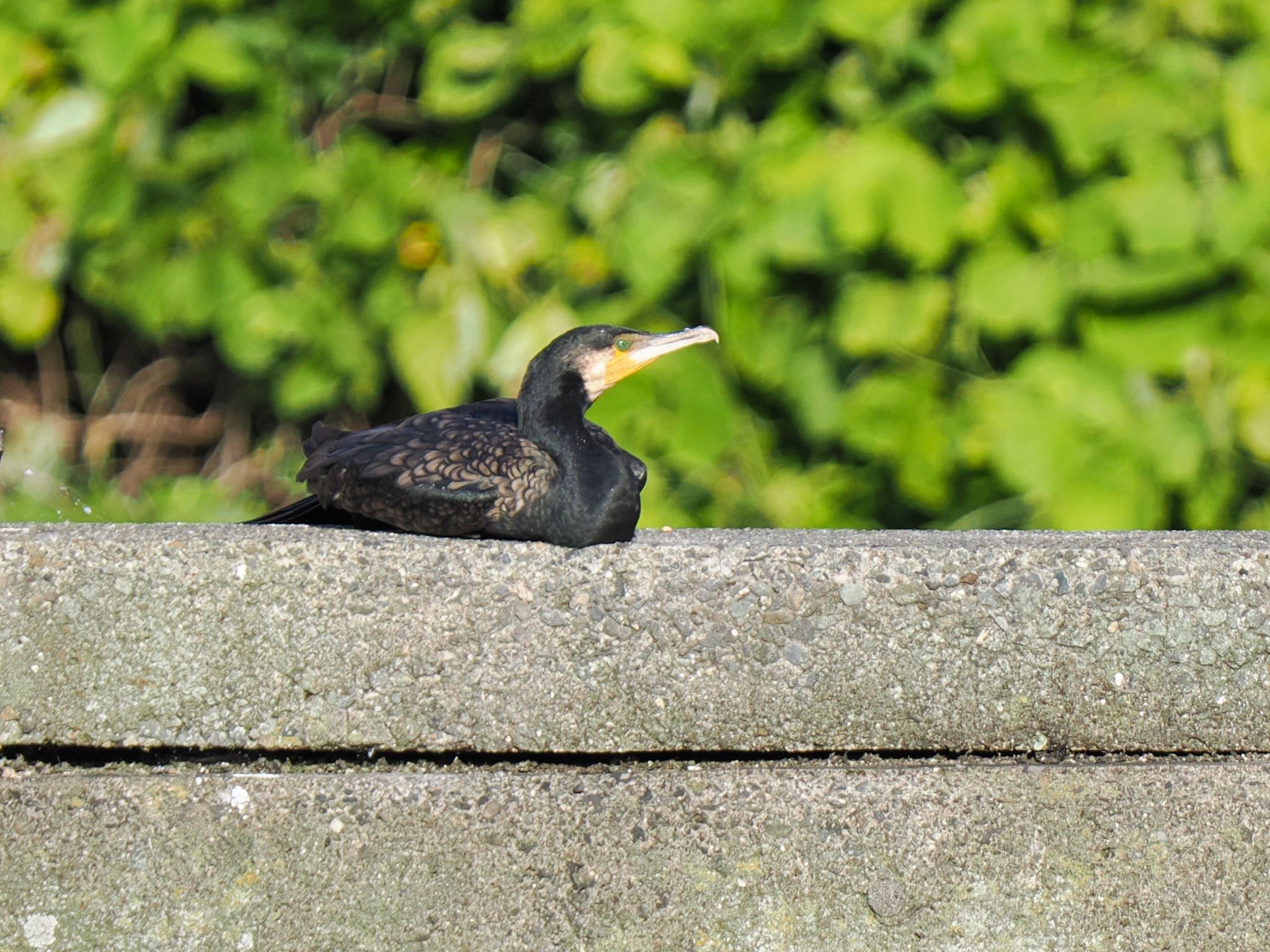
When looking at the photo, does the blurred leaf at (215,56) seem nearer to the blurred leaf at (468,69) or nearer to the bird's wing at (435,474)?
the blurred leaf at (468,69)

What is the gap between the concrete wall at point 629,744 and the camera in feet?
6.85

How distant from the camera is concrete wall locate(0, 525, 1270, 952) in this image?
209cm

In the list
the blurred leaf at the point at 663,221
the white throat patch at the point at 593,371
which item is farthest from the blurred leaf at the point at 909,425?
the white throat patch at the point at 593,371

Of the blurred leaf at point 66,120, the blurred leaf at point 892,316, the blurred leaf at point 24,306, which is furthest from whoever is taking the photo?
the blurred leaf at point 24,306

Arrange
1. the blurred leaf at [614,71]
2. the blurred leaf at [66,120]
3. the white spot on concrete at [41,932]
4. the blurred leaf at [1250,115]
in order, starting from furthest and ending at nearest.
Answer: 1. the blurred leaf at [66,120]
2. the blurred leaf at [614,71]
3. the blurred leaf at [1250,115]
4. the white spot on concrete at [41,932]

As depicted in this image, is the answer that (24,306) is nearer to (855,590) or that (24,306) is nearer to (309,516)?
(309,516)

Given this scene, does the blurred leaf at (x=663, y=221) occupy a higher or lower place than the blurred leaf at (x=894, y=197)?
lower

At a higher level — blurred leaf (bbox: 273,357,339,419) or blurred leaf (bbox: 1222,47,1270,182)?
blurred leaf (bbox: 1222,47,1270,182)

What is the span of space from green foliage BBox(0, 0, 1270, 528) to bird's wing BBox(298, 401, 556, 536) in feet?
4.02

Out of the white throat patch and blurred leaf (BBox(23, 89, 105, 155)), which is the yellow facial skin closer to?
the white throat patch

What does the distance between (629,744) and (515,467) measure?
0.51m

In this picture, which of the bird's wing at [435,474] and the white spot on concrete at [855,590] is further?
the bird's wing at [435,474]

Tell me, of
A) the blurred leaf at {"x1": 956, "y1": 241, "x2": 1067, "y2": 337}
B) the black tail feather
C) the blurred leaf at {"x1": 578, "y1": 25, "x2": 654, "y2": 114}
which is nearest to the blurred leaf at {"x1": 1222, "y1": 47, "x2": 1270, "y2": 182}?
the blurred leaf at {"x1": 956, "y1": 241, "x2": 1067, "y2": 337}

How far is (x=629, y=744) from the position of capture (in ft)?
7.07
